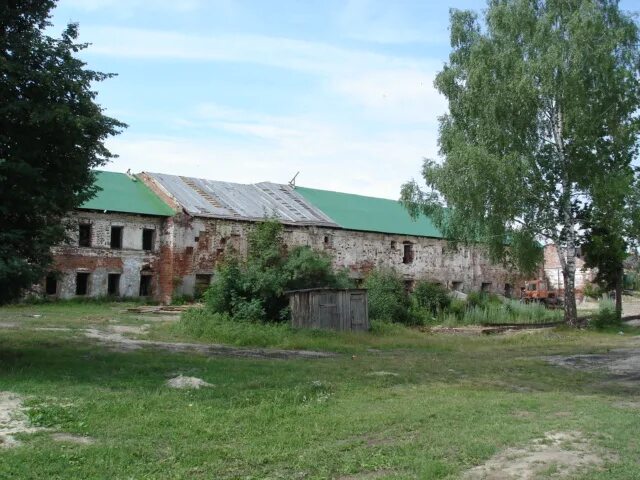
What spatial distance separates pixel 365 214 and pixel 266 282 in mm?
23048

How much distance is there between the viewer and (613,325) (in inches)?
1024

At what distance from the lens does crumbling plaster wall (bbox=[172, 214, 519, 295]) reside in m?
35.4

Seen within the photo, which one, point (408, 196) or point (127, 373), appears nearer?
point (127, 373)

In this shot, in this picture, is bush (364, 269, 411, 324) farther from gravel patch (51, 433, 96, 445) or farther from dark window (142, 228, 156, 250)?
gravel patch (51, 433, 96, 445)

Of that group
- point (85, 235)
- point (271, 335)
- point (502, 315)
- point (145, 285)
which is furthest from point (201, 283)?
point (271, 335)

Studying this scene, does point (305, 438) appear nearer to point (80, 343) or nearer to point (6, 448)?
point (6, 448)

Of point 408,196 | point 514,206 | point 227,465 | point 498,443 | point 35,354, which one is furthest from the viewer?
point 408,196

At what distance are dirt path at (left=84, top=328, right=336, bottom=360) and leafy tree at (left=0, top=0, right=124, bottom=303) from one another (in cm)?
429

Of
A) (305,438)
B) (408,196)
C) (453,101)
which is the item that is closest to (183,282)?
(408,196)

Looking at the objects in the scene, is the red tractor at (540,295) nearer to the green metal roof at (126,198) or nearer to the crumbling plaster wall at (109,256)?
the crumbling plaster wall at (109,256)

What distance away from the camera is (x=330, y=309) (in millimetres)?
21469

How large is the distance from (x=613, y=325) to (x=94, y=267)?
2509 centimetres

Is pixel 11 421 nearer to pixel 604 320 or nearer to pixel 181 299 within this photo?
pixel 604 320

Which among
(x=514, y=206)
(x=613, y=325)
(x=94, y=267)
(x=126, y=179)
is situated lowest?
(x=613, y=325)
